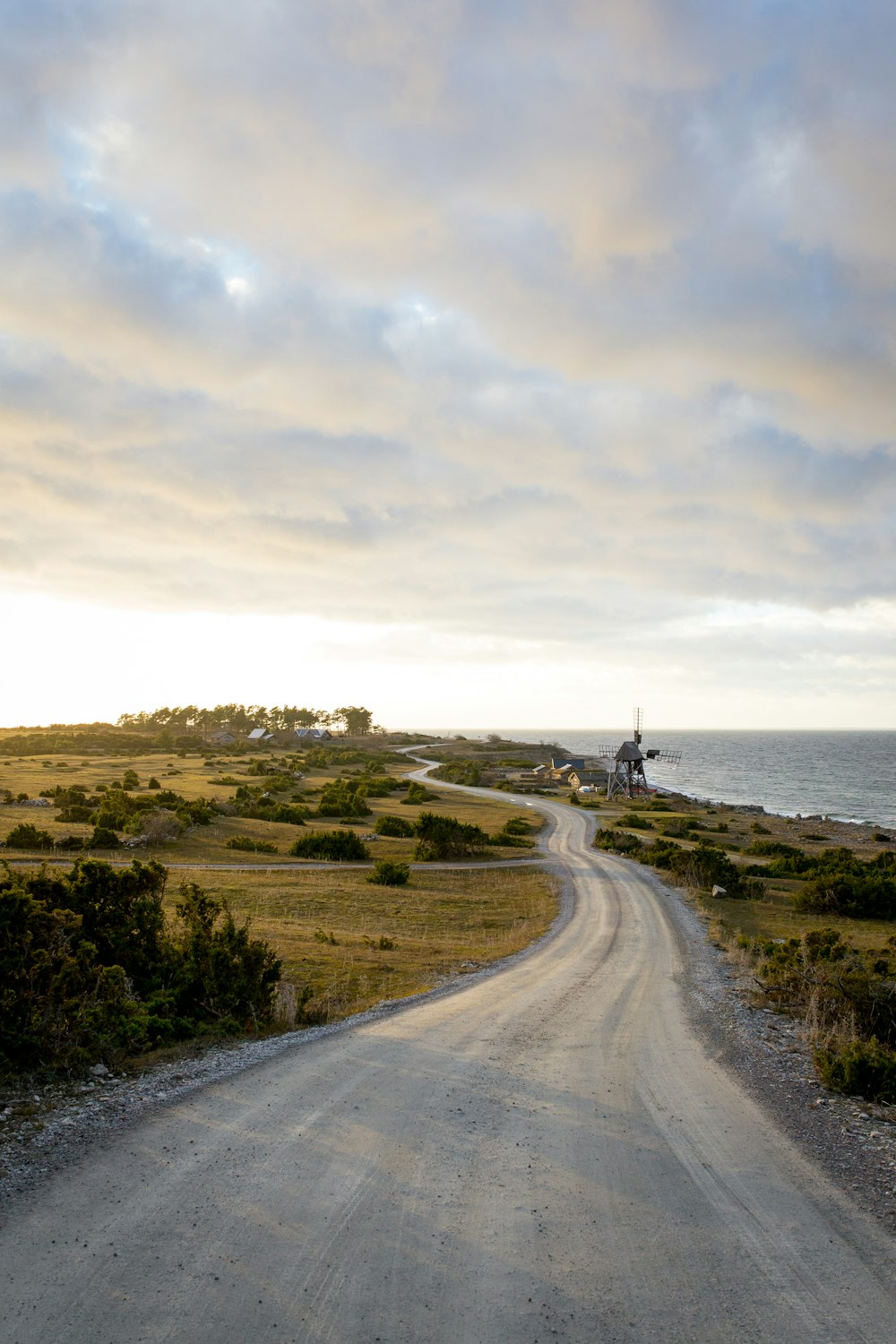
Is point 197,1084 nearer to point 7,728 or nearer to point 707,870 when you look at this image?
point 707,870

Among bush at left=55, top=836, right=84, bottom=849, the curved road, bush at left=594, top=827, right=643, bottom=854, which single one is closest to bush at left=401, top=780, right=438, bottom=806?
bush at left=594, top=827, right=643, bottom=854

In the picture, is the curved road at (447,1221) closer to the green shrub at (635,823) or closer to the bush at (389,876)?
the bush at (389,876)

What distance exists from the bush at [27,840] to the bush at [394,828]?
2517 cm

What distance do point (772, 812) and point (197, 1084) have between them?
101243 mm

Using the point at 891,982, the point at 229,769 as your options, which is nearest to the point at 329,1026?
the point at 891,982

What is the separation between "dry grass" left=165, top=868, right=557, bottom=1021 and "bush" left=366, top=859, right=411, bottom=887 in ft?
1.96

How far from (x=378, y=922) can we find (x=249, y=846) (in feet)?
63.7

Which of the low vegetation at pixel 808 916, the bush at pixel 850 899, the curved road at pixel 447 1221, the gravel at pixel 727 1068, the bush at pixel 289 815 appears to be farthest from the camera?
the bush at pixel 289 815

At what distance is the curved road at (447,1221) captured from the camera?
21.6 feet

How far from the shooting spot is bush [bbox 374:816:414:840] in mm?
59531

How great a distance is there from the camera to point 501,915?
34.6 meters

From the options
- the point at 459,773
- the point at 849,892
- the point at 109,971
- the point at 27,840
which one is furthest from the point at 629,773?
the point at 109,971

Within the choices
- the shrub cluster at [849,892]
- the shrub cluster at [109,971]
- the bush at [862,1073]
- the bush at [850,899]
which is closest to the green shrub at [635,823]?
the shrub cluster at [849,892]

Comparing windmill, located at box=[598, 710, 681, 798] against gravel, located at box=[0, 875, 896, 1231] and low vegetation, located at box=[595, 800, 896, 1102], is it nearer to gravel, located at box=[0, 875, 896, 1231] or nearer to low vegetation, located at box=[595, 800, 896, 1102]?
low vegetation, located at box=[595, 800, 896, 1102]
